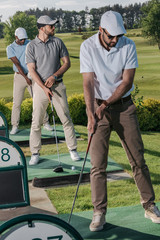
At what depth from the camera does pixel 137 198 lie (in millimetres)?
5062

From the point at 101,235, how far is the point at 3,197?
956 millimetres

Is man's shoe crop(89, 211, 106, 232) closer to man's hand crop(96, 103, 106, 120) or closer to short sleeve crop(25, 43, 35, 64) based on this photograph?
man's hand crop(96, 103, 106, 120)

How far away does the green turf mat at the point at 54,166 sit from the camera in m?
6.10

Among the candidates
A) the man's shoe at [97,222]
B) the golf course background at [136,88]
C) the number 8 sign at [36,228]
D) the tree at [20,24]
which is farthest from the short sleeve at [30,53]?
the tree at [20,24]

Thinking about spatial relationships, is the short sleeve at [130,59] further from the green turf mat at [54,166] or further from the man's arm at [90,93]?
the green turf mat at [54,166]

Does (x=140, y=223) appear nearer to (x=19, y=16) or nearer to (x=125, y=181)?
(x=125, y=181)

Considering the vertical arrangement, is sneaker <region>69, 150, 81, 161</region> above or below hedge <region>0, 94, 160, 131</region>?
above

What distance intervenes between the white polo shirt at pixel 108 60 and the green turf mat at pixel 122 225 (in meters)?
1.28

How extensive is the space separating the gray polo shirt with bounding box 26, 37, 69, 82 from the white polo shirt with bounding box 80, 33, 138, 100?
2477mm

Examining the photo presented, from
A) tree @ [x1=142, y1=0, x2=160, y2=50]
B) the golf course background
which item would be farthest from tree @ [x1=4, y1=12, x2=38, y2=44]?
tree @ [x1=142, y1=0, x2=160, y2=50]

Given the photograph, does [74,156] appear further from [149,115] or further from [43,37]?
[149,115]

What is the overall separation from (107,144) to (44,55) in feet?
8.72

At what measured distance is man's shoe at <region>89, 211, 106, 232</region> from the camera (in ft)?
13.2

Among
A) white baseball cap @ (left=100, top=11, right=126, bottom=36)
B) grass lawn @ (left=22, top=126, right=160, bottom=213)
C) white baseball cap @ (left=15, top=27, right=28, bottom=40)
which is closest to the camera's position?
white baseball cap @ (left=100, top=11, right=126, bottom=36)
